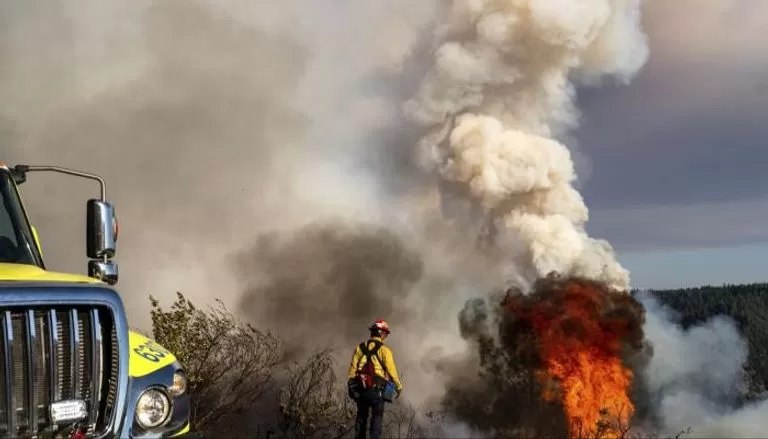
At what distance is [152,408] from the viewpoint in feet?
18.9

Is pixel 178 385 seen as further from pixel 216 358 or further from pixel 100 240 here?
pixel 216 358

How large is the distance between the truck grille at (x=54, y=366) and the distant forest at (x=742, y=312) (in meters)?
90.2

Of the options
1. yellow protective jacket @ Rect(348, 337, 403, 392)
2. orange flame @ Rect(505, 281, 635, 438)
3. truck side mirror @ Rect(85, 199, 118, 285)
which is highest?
orange flame @ Rect(505, 281, 635, 438)

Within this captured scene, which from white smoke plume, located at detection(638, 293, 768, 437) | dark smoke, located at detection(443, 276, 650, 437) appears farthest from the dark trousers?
white smoke plume, located at detection(638, 293, 768, 437)

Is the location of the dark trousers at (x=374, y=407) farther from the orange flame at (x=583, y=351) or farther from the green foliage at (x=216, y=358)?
the orange flame at (x=583, y=351)

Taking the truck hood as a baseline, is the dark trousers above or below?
below

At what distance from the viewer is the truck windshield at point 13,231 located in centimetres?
668

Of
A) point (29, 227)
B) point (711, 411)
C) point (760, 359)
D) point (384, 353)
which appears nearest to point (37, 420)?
point (29, 227)

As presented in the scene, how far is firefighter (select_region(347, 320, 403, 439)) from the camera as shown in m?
11.7

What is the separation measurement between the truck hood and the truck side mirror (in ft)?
1.62

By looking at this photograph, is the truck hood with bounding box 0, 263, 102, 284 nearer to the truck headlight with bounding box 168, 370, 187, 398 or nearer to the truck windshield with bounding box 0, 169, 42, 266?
the truck windshield with bounding box 0, 169, 42, 266

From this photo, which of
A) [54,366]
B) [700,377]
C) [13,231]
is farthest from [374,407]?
[700,377]

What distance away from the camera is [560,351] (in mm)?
42938

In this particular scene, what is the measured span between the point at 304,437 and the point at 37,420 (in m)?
9.46
